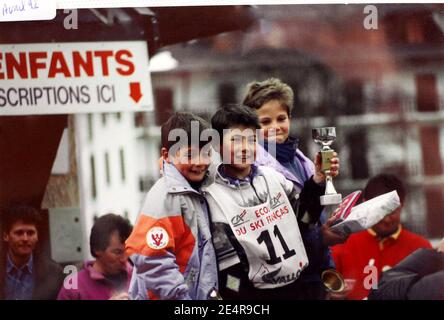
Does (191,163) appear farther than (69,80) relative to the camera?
No

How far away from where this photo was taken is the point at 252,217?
173 inches

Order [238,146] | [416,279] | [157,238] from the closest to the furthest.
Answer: [157,238], [238,146], [416,279]

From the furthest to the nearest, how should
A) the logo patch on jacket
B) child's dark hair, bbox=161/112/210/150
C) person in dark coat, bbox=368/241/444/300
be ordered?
person in dark coat, bbox=368/241/444/300 → child's dark hair, bbox=161/112/210/150 → the logo patch on jacket

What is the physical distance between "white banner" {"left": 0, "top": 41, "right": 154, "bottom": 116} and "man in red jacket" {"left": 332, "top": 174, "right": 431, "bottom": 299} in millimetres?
1155

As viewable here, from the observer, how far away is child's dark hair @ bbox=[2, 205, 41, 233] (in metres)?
4.52

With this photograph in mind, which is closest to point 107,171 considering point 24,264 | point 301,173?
point 24,264

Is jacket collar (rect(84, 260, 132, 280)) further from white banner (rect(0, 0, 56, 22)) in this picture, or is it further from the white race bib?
white banner (rect(0, 0, 56, 22))

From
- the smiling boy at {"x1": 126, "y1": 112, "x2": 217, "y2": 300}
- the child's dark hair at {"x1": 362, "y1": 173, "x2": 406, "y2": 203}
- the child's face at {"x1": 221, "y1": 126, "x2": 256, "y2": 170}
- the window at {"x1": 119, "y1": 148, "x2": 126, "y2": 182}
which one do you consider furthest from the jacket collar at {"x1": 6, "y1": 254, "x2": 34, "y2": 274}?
the child's dark hair at {"x1": 362, "y1": 173, "x2": 406, "y2": 203}

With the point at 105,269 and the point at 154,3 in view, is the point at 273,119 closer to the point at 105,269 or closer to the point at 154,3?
the point at 154,3

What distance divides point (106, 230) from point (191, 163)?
1.67 feet

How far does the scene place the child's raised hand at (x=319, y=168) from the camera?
4500 mm

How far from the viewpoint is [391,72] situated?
14.9ft

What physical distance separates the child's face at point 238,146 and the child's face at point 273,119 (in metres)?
0.08
